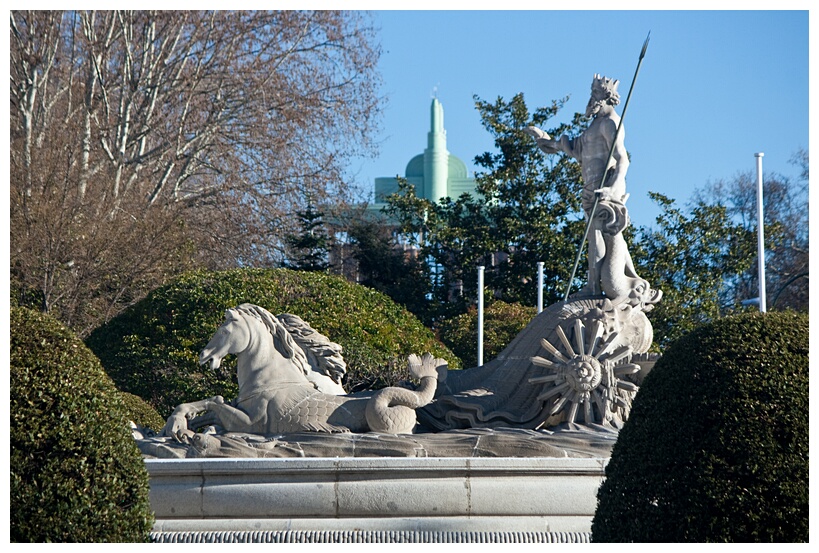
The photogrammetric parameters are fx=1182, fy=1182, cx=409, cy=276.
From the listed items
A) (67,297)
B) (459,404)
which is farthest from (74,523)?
(67,297)

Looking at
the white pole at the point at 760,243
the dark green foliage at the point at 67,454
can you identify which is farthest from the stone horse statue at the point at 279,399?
the white pole at the point at 760,243

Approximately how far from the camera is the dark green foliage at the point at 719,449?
20.3ft

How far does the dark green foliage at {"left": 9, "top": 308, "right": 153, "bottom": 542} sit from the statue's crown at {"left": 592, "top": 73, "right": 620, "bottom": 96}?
6695mm

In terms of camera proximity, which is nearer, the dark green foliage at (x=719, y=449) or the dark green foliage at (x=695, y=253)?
the dark green foliage at (x=719, y=449)

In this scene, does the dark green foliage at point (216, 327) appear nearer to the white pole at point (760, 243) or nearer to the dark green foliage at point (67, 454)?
the white pole at point (760, 243)

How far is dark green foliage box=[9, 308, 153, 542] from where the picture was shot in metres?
6.13

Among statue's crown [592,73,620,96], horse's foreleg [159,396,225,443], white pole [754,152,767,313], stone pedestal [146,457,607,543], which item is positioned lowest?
stone pedestal [146,457,607,543]

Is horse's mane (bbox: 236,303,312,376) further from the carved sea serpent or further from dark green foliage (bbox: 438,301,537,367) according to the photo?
dark green foliage (bbox: 438,301,537,367)

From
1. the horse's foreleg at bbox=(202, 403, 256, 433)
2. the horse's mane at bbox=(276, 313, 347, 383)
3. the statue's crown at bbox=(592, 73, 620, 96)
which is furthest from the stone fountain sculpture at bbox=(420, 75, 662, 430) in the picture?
the horse's foreleg at bbox=(202, 403, 256, 433)

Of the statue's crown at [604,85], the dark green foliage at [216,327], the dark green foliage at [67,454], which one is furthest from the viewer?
the dark green foliage at [216,327]

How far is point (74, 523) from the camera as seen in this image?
6.14 metres

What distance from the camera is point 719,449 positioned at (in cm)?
635

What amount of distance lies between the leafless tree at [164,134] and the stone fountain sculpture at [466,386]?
36.5 feet

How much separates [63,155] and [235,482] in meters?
15.2
